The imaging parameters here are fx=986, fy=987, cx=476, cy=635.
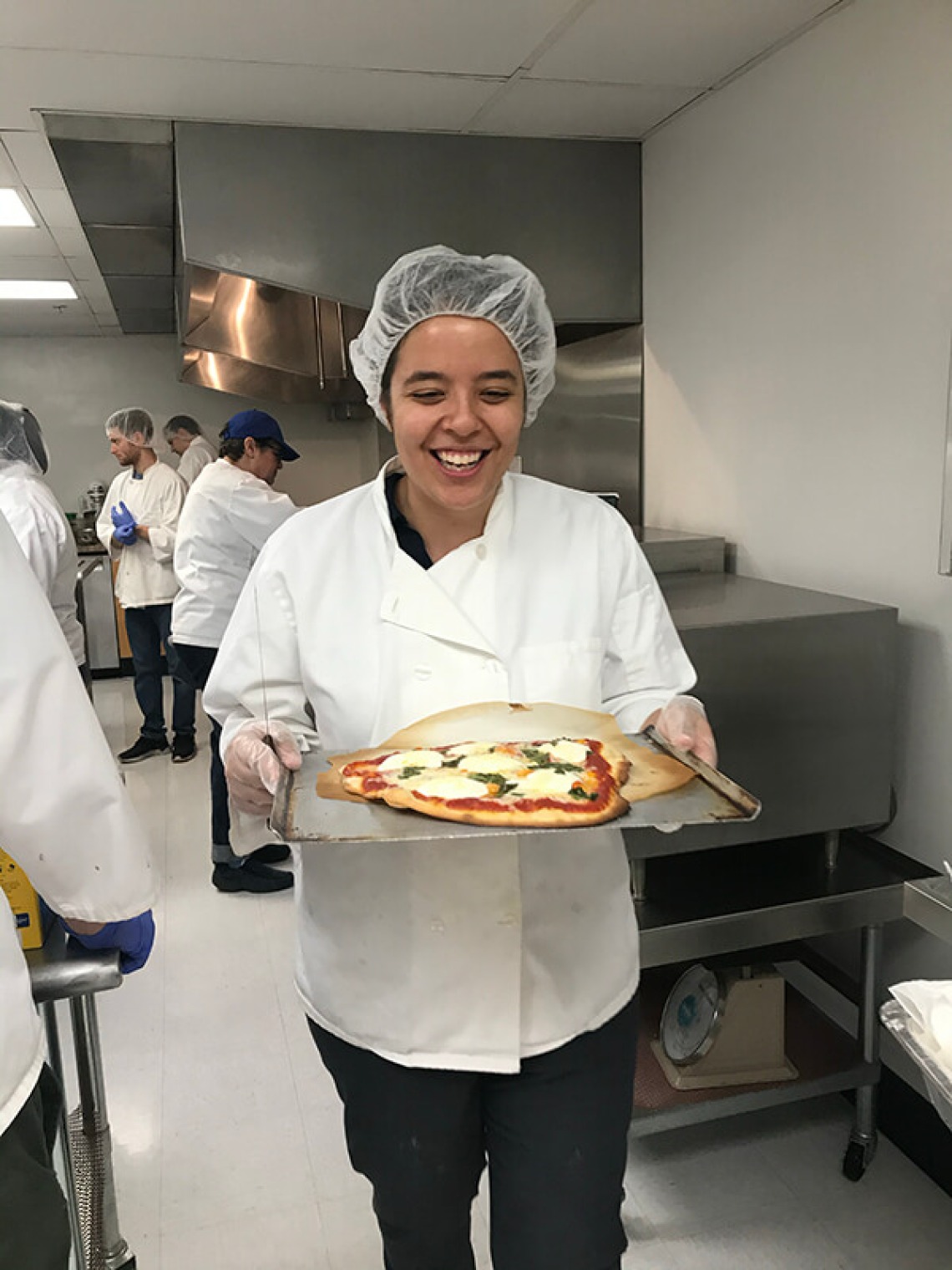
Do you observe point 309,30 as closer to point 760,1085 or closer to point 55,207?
point 55,207

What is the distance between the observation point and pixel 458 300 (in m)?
1.27

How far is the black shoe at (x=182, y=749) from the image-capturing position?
15.1 ft

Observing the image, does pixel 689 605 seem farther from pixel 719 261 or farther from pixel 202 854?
pixel 202 854

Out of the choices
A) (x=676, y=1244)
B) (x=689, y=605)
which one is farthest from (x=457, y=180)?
(x=676, y=1244)

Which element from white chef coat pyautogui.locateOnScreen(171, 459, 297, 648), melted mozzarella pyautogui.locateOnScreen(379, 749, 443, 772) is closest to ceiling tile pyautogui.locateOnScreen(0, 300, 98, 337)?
white chef coat pyautogui.locateOnScreen(171, 459, 297, 648)

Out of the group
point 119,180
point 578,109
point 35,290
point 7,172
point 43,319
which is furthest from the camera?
point 43,319

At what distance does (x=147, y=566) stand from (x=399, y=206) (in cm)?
249

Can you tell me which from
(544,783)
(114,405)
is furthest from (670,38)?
(114,405)

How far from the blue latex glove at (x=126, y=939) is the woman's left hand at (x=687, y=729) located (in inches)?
25.8

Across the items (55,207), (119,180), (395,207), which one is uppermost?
(55,207)

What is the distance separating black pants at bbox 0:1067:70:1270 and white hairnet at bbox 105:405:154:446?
4.22m

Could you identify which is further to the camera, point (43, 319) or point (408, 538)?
point (43, 319)

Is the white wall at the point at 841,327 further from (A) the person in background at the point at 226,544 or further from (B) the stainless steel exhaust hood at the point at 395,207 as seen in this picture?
(A) the person in background at the point at 226,544

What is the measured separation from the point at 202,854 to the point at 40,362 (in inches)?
189
